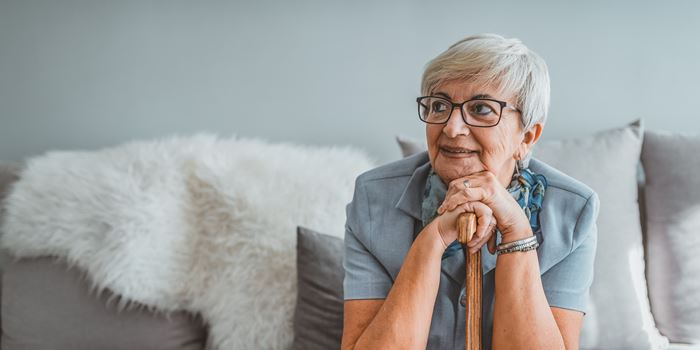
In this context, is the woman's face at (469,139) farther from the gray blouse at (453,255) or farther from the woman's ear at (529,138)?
the gray blouse at (453,255)

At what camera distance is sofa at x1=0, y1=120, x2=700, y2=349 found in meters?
1.72

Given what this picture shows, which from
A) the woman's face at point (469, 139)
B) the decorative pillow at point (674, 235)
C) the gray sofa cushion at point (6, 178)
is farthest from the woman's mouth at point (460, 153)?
the gray sofa cushion at point (6, 178)

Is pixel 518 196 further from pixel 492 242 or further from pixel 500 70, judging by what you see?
pixel 500 70

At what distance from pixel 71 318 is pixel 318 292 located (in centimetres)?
67

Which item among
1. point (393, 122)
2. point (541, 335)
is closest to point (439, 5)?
point (393, 122)

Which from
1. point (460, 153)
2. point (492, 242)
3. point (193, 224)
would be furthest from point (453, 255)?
point (193, 224)

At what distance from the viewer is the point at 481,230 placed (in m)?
1.25

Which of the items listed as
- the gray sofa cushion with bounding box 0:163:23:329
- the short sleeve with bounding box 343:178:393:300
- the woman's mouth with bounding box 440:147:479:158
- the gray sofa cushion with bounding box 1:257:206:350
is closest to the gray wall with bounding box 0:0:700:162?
the gray sofa cushion with bounding box 0:163:23:329

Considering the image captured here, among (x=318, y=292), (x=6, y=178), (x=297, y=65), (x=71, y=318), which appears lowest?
(x=71, y=318)

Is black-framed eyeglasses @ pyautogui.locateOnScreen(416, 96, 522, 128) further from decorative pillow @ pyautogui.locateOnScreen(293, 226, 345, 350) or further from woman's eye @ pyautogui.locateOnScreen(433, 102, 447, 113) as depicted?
decorative pillow @ pyautogui.locateOnScreen(293, 226, 345, 350)

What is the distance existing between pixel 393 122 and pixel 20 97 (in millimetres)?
1251

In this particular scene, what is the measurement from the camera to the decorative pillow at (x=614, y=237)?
1729 millimetres

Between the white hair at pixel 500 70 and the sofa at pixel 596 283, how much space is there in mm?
548

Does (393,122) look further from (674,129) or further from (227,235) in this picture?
(674,129)
